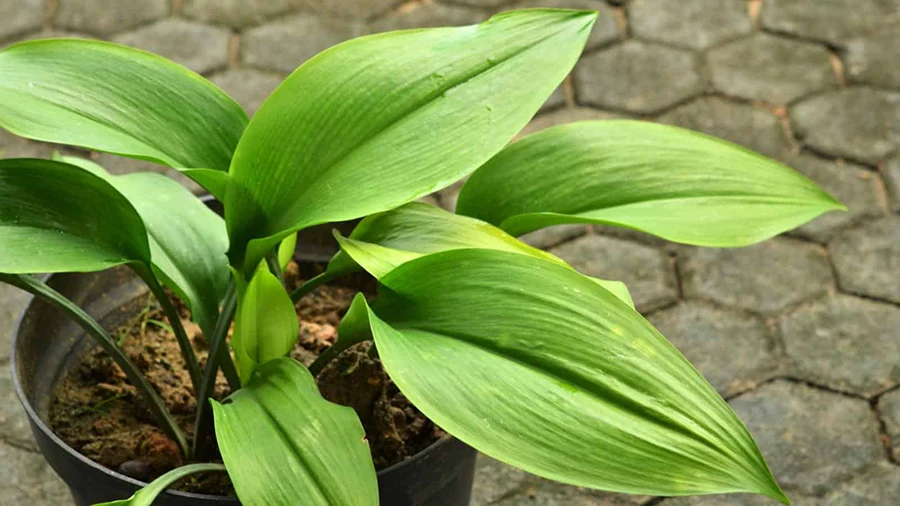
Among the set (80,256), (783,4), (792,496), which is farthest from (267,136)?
(783,4)

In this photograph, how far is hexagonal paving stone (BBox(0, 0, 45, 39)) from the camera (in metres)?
2.03

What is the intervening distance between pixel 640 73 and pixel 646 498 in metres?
0.90

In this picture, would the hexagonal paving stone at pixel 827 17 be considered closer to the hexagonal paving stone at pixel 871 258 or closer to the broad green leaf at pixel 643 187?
the hexagonal paving stone at pixel 871 258

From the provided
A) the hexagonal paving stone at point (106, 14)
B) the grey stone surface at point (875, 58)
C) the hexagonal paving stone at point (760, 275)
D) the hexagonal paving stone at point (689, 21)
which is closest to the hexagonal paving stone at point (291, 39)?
the hexagonal paving stone at point (106, 14)

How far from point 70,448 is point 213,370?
14 cm

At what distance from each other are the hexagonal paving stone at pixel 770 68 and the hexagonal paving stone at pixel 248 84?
81 cm

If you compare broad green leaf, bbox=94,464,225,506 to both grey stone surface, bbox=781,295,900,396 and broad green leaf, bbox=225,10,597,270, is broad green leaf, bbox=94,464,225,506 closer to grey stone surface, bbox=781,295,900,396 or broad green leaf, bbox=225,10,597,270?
broad green leaf, bbox=225,10,597,270

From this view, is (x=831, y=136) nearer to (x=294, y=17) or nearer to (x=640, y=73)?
(x=640, y=73)

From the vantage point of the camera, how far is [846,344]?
1563mm

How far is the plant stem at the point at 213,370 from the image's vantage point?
970 mm

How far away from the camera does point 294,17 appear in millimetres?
2104

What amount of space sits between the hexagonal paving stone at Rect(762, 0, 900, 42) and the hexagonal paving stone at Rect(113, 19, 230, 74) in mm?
1043

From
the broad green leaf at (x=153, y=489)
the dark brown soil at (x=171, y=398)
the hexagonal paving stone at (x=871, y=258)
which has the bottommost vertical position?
the hexagonal paving stone at (x=871, y=258)

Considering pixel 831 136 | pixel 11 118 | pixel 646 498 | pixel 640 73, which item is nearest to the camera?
pixel 11 118
